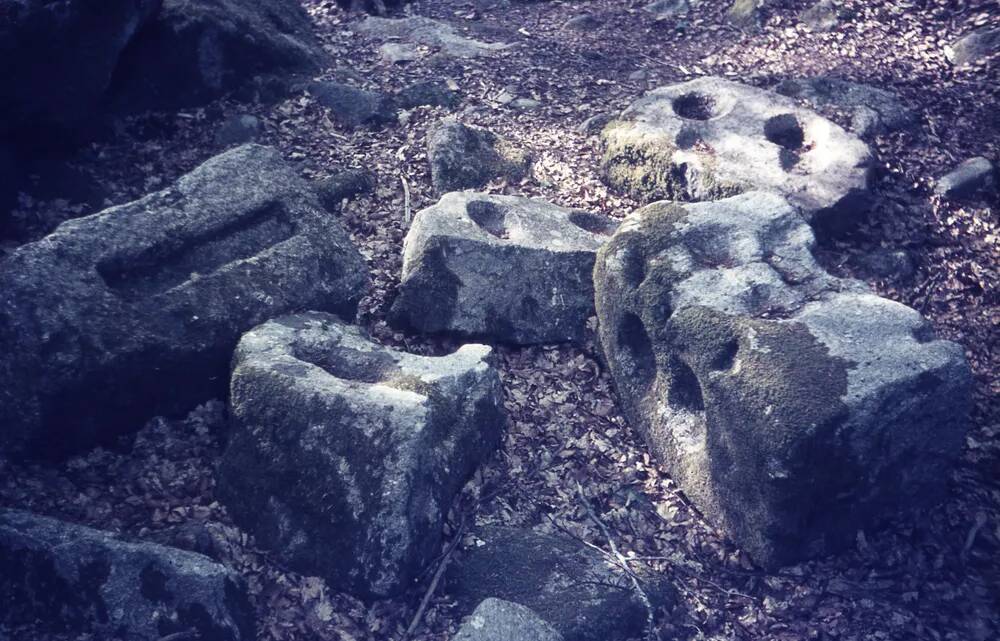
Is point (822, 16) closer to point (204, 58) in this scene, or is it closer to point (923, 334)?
point (923, 334)

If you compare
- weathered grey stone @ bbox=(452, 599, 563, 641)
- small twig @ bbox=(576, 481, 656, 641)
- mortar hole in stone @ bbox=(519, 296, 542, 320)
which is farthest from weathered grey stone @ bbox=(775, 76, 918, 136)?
weathered grey stone @ bbox=(452, 599, 563, 641)

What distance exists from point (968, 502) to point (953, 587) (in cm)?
56

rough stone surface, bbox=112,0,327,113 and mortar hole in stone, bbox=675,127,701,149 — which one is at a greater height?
rough stone surface, bbox=112,0,327,113

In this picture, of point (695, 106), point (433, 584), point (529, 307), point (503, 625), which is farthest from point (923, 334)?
point (695, 106)

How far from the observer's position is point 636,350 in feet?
16.5

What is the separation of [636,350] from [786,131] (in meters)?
3.03

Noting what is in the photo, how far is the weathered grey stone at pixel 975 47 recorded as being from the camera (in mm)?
7688

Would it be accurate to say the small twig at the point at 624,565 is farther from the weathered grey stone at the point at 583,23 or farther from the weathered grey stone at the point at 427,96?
the weathered grey stone at the point at 583,23

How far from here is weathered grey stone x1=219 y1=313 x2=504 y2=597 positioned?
396cm

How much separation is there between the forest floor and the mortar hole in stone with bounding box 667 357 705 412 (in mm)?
462

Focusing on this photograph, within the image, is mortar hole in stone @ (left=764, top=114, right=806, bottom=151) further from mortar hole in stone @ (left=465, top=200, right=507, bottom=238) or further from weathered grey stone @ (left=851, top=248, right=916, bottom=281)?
mortar hole in stone @ (left=465, top=200, right=507, bottom=238)

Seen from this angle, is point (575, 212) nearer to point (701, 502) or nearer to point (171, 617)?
point (701, 502)

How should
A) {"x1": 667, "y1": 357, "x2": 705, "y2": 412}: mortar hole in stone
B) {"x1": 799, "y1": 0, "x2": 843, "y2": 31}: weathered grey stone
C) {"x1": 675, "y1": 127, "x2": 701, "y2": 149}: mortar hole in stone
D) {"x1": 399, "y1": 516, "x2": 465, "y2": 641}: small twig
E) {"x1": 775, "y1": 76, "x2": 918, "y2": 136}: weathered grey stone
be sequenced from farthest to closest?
1. {"x1": 799, "y1": 0, "x2": 843, "y2": 31}: weathered grey stone
2. {"x1": 775, "y1": 76, "x2": 918, "y2": 136}: weathered grey stone
3. {"x1": 675, "y1": 127, "x2": 701, "y2": 149}: mortar hole in stone
4. {"x1": 667, "y1": 357, "x2": 705, "y2": 412}: mortar hole in stone
5. {"x1": 399, "y1": 516, "x2": 465, "y2": 641}: small twig

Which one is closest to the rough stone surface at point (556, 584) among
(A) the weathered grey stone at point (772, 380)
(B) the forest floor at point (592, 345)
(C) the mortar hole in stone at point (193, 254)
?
(B) the forest floor at point (592, 345)
